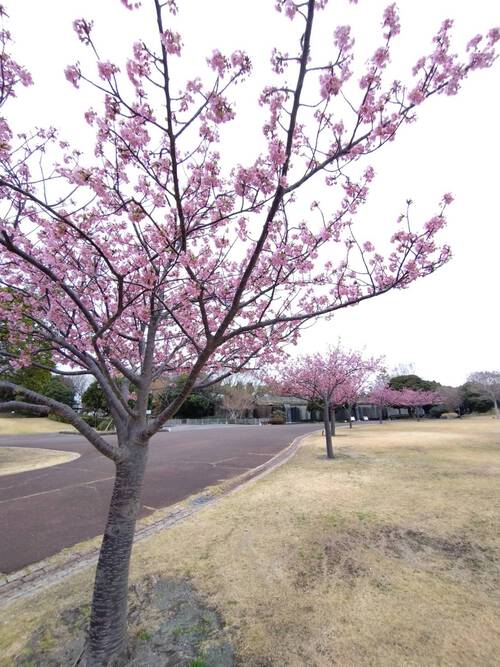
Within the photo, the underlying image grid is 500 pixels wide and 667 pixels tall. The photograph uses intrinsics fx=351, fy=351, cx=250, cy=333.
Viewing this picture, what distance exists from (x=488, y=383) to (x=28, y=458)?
177 ft

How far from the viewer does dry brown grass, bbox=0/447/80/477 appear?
1156cm

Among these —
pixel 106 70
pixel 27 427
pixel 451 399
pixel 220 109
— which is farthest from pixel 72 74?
pixel 451 399

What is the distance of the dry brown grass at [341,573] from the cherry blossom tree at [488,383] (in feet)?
150

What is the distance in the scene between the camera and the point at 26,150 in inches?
142

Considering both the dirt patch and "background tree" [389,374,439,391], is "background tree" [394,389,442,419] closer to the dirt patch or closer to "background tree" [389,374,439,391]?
"background tree" [389,374,439,391]

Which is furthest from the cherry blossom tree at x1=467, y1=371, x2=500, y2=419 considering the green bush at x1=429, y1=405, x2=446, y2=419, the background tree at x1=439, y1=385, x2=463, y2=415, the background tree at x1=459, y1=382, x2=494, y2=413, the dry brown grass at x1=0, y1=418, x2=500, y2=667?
the dry brown grass at x1=0, y1=418, x2=500, y2=667

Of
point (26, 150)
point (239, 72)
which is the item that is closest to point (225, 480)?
point (26, 150)

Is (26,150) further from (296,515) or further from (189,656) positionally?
(296,515)

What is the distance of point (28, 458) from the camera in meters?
13.7

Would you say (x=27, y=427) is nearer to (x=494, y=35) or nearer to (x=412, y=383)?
(x=494, y=35)

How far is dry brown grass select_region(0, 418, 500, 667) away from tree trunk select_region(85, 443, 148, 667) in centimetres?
79

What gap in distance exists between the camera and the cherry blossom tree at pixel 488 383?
150 ft

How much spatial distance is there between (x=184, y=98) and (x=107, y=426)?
28.8m

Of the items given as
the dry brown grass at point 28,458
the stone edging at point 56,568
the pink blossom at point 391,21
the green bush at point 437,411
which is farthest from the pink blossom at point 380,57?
the green bush at point 437,411
